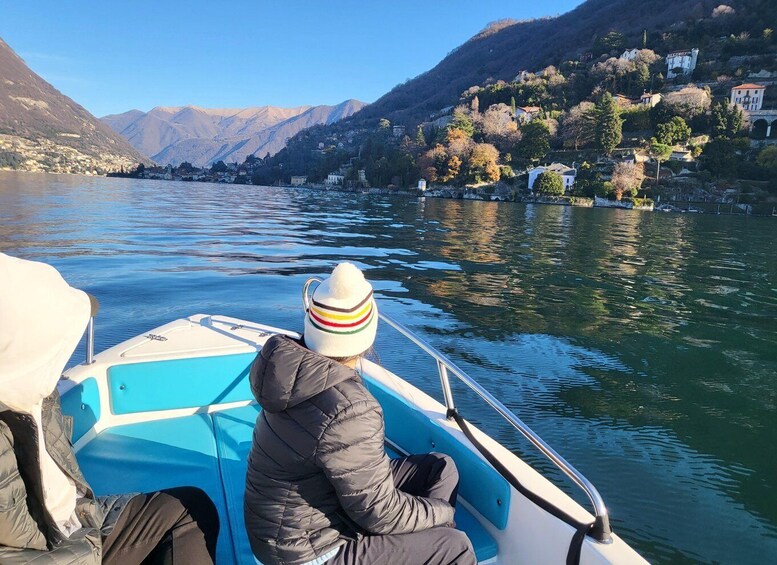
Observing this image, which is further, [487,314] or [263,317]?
[487,314]

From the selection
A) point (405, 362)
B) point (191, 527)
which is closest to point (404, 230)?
point (405, 362)

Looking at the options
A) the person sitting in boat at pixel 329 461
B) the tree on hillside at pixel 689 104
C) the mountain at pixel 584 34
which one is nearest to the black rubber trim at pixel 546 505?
the person sitting in boat at pixel 329 461

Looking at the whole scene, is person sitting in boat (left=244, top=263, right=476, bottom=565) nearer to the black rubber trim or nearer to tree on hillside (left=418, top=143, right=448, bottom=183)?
the black rubber trim

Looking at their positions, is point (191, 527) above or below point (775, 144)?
below

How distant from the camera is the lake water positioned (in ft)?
14.4

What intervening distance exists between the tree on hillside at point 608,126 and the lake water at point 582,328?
184ft

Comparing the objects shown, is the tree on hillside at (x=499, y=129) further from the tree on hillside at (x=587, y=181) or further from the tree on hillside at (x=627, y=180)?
the tree on hillside at (x=627, y=180)

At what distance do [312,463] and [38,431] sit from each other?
0.85m

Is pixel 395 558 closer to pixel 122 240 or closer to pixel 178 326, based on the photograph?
pixel 178 326

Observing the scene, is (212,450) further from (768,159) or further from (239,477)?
(768,159)

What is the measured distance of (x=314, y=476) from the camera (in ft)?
6.17

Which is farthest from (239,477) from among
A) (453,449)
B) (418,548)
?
(418,548)

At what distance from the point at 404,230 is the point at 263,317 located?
17.7m

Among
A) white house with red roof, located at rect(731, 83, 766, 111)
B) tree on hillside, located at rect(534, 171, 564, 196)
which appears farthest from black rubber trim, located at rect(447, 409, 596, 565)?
white house with red roof, located at rect(731, 83, 766, 111)
